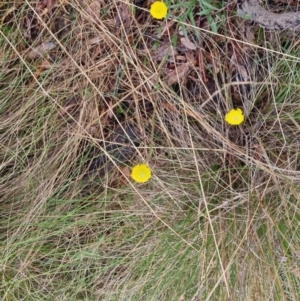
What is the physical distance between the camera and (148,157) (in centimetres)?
131

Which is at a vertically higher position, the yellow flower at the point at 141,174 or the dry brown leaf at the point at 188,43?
the dry brown leaf at the point at 188,43

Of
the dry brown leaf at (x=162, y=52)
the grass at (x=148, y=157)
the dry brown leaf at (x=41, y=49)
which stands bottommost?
the grass at (x=148, y=157)

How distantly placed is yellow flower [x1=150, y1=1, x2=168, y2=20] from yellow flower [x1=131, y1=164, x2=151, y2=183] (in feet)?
1.20

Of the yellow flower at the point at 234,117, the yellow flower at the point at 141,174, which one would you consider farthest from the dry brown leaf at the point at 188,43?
the yellow flower at the point at 141,174

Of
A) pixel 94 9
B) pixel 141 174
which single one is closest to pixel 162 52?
pixel 94 9

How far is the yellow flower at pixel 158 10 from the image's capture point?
118 cm

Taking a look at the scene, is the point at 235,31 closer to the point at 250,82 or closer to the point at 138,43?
the point at 250,82

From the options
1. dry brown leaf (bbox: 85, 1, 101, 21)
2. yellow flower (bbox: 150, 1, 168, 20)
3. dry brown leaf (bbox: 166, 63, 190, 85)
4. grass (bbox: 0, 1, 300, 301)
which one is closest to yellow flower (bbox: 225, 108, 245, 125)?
grass (bbox: 0, 1, 300, 301)

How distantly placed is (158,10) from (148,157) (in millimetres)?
369

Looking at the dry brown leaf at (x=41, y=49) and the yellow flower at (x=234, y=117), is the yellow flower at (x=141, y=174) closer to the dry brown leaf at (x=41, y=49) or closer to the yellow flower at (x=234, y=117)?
the yellow flower at (x=234, y=117)

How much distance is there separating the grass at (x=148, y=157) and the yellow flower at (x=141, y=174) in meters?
0.04

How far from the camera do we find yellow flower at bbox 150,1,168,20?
118 cm

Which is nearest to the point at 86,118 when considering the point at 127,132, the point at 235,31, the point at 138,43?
the point at 127,132

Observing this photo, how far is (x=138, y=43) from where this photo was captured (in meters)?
1.31
